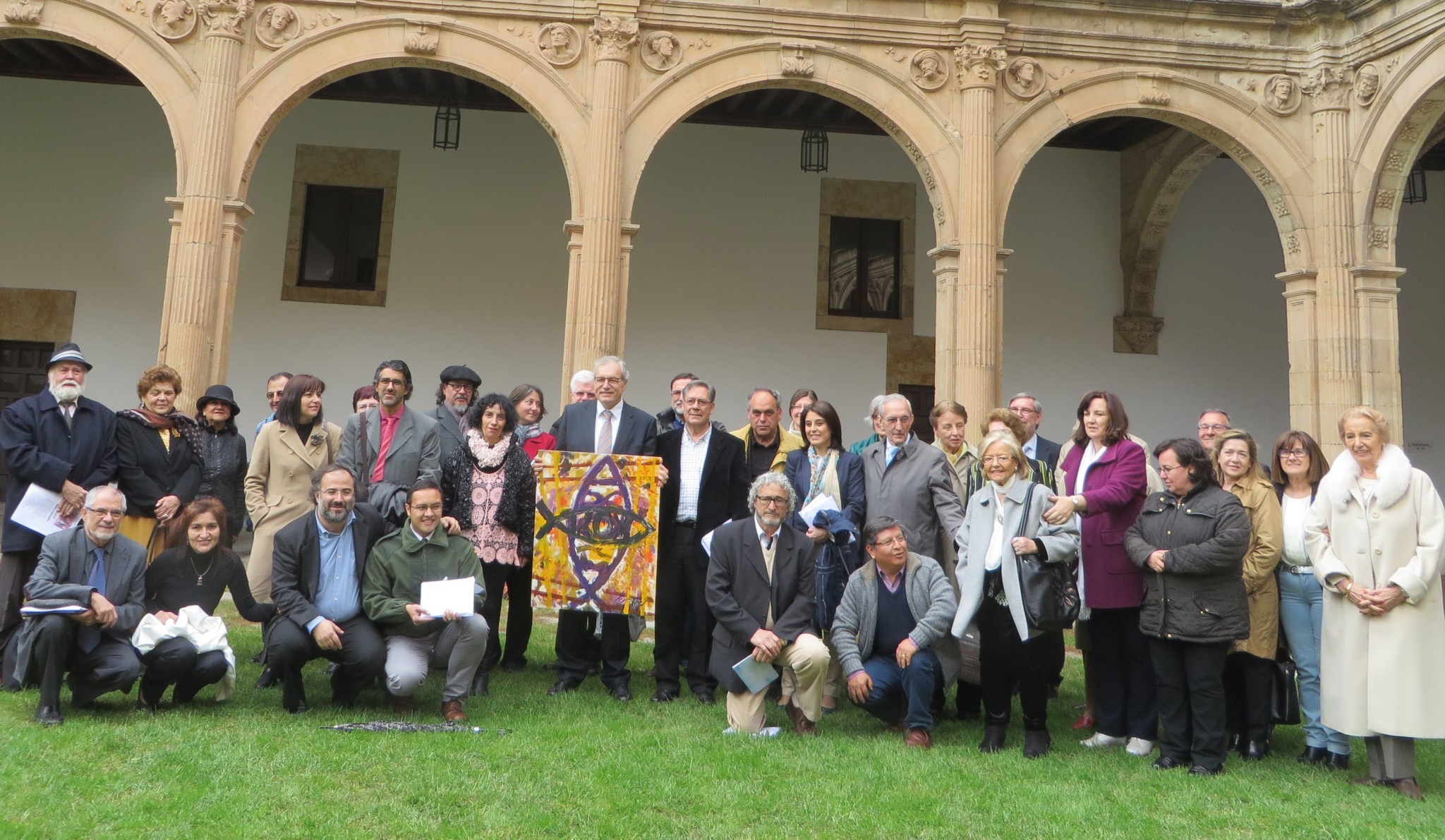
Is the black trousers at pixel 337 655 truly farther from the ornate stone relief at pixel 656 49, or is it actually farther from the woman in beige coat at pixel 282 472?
the ornate stone relief at pixel 656 49

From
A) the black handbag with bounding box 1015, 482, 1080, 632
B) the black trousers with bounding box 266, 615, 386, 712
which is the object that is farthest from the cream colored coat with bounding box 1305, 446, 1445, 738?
the black trousers with bounding box 266, 615, 386, 712

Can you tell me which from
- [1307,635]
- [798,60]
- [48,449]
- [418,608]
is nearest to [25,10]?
[48,449]

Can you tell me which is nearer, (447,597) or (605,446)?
(447,597)

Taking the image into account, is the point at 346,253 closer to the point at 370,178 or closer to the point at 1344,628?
the point at 370,178

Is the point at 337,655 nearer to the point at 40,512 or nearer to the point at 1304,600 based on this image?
the point at 40,512

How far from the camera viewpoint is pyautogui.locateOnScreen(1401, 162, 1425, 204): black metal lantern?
15117 millimetres

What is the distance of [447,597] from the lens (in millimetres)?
5254

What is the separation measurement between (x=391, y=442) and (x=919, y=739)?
339 cm

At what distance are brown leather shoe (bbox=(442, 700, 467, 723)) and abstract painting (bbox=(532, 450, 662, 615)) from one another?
841mm

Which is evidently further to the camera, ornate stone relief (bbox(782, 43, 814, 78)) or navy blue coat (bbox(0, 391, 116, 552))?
ornate stone relief (bbox(782, 43, 814, 78))

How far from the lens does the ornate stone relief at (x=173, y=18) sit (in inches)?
394

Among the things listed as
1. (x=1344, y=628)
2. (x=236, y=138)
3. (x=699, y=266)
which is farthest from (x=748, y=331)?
(x=1344, y=628)

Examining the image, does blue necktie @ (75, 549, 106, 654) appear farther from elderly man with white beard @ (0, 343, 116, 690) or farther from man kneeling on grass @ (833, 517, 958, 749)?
man kneeling on grass @ (833, 517, 958, 749)

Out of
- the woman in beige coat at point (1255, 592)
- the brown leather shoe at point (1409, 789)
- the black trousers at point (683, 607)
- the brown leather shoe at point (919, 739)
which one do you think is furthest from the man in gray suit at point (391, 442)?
the brown leather shoe at point (1409, 789)
